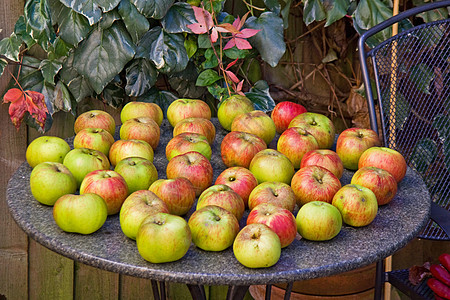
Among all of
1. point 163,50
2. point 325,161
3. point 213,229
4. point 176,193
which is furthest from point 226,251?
point 163,50

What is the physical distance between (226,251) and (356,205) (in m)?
0.29

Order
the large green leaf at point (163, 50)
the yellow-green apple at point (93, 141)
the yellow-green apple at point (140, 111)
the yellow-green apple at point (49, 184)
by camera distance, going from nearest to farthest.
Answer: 1. the yellow-green apple at point (49, 184)
2. the yellow-green apple at point (93, 141)
3. the yellow-green apple at point (140, 111)
4. the large green leaf at point (163, 50)

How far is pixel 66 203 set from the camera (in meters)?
1.05

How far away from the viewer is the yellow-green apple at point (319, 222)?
1040 millimetres

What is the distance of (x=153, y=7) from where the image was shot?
6.22 feet

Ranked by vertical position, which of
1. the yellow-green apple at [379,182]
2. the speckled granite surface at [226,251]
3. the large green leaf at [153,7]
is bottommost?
the speckled granite surface at [226,251]

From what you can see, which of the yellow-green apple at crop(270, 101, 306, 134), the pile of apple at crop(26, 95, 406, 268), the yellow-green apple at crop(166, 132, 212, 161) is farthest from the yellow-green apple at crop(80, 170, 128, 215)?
the yellow-green apple at crop(270, 101, 306, 134)

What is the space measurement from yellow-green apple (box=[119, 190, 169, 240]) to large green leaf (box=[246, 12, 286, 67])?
3.75 feet

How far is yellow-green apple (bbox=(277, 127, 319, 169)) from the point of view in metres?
1.39

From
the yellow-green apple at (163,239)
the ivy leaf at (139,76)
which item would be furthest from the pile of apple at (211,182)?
the ivy leaf at (139,76)

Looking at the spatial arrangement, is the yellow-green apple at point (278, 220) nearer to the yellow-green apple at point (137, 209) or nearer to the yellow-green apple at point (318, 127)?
the yellow-green apple at point (137, 209)

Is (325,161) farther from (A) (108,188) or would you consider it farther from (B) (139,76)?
(B) (139,76)

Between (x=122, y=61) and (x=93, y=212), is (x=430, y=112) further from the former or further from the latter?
(x=93, y=212)

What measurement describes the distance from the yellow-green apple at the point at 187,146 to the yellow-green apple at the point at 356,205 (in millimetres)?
382
